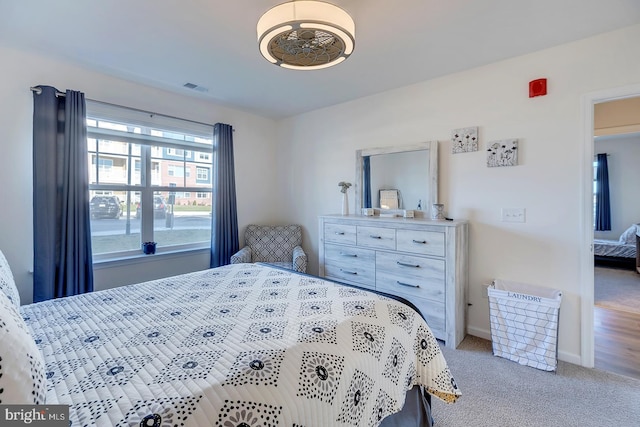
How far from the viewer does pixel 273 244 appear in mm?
3787

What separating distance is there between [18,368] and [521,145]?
309 centimetres

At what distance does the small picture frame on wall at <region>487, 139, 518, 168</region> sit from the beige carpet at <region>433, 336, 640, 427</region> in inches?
63.6

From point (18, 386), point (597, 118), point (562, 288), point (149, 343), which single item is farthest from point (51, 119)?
point (597, 118)

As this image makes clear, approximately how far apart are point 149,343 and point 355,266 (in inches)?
84.9

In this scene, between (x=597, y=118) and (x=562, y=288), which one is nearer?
(x=562, y=288)

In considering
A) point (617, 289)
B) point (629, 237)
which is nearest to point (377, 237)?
point (617, 289)

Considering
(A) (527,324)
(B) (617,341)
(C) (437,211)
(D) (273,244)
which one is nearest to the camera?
(A) (527,324)

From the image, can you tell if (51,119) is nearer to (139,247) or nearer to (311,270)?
(139,247)

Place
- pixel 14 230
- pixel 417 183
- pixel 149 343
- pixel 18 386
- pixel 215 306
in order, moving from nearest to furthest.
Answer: pixel 18 386, pixel 149 343, pixel 215 306, pixel 14 230, pixel 417 183

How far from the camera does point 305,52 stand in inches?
68.9

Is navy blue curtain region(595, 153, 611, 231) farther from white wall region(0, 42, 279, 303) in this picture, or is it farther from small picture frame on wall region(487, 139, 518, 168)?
white wall region(0, 42, 279, 303)

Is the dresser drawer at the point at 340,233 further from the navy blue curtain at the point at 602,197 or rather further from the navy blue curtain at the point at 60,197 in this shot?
the navy blue curtain at the point at 602,197

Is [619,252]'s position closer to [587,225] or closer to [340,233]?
[587,225]

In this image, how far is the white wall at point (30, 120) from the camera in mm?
2289
